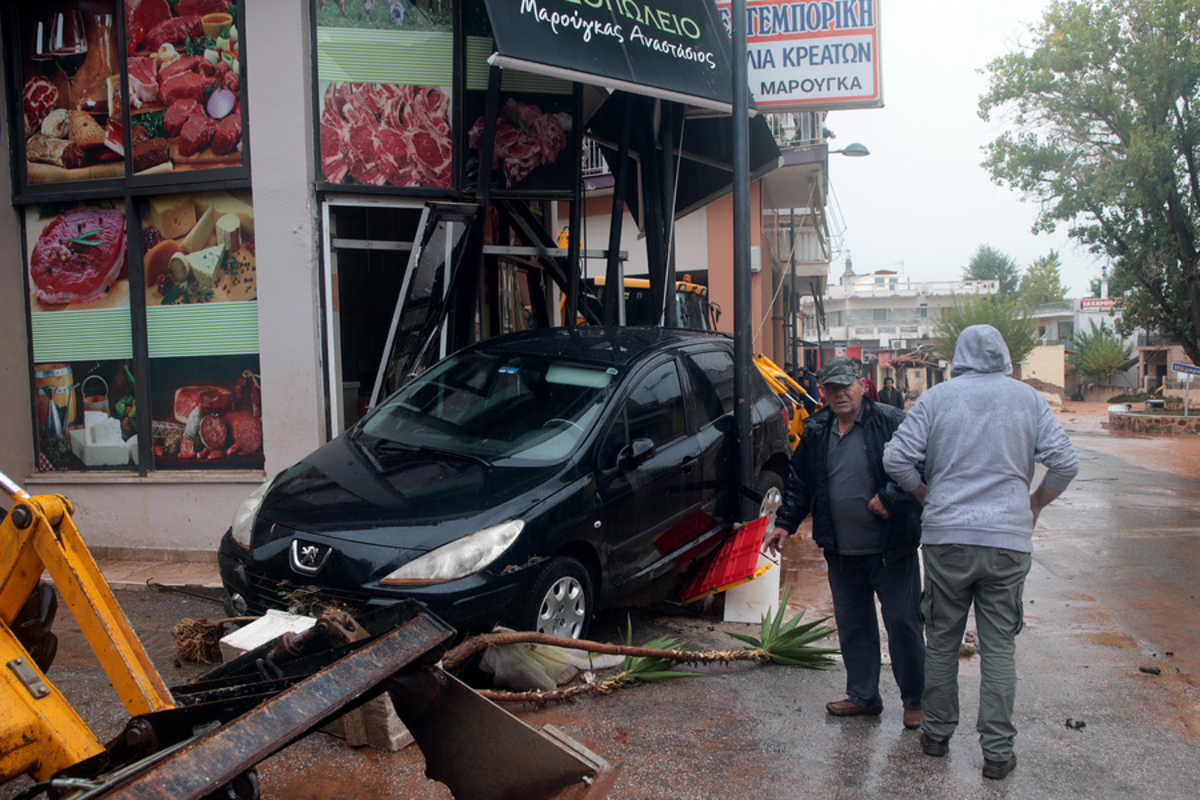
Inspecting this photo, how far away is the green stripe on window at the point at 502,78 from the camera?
790cm

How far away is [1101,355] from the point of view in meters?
55.1

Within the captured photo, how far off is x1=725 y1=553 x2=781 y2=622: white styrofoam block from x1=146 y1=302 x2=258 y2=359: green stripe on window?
428 cm

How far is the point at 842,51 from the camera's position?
8.83 metres

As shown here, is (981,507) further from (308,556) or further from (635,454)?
(308,556)

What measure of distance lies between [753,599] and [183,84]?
5971mm

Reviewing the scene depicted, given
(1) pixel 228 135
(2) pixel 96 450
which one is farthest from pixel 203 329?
(1) pixel 228 135

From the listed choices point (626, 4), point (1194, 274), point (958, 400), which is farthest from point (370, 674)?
point (1194, 274)

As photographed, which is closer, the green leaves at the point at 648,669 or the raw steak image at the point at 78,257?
the green leaves at the point at 648,669

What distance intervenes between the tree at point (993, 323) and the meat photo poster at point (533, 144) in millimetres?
51750

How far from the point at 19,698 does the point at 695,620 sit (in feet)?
13.3

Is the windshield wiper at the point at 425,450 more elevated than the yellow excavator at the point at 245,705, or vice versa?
the windshield wiper at the point at 425,450

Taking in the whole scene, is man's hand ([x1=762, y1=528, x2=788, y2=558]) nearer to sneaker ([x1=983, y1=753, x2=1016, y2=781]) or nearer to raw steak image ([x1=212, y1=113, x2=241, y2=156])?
sneaker ([x1=983, y1=753, x2=1016, y2=781])

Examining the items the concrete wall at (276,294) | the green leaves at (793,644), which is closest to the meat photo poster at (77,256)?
the concrete wall at (276,294)

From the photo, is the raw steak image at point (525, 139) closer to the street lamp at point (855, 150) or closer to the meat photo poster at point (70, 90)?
the meat photo poster at point (70, 90)
